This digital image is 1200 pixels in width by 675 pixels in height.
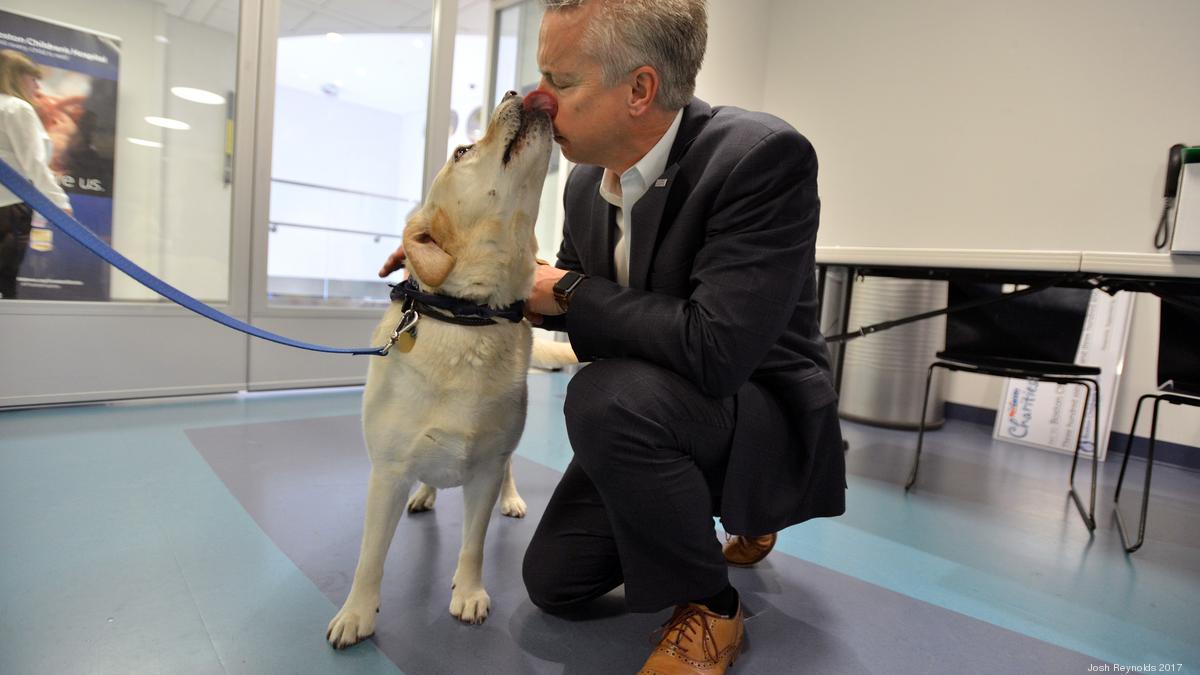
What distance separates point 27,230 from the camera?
2.57 meters

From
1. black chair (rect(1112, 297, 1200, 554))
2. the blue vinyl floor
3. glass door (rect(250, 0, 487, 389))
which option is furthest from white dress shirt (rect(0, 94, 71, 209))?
black chair (rect(1112, 297, 1200, 554))

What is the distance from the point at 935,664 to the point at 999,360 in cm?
166

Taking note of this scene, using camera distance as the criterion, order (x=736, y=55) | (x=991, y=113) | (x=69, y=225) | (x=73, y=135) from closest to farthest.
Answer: (x=69, y=225) < (x=73, y=135) < (x=991, y=113) < (x=736, y=55)

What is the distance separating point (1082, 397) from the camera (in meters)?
3.27

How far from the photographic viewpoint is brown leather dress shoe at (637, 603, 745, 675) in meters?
1.04

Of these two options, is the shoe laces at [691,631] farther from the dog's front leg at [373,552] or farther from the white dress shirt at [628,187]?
the white dress shirt at [628,187]

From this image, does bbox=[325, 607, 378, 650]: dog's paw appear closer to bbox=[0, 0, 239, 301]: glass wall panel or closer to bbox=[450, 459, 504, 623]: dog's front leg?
bbox=[450, 459, 504, 623]: dog's front leg

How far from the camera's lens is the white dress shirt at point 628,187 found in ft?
4.06

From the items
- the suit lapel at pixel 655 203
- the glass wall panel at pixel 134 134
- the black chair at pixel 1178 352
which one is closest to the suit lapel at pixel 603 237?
the suit lapel at pixel 655 203

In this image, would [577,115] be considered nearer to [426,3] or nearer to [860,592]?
[860,592]

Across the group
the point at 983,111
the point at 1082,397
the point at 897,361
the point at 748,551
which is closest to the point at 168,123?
the point at 748,551

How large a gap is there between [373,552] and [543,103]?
0.95m

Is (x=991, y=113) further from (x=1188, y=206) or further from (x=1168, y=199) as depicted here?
(x=1188, y=206)

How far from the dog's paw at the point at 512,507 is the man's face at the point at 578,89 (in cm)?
110
